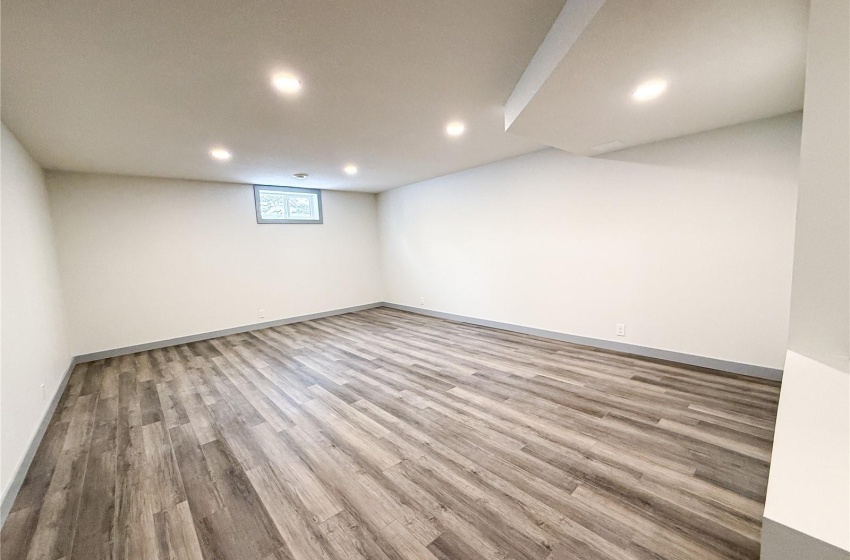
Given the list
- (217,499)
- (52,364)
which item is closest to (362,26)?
(217,499)

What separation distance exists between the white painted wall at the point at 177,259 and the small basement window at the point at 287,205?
4.5 inches

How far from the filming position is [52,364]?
3080mm

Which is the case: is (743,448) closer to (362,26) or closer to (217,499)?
(217,499)

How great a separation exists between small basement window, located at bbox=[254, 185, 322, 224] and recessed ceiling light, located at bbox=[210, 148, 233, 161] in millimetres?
1802

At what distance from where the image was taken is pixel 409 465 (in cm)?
191

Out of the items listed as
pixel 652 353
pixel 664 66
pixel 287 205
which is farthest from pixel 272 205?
pixel 652 353

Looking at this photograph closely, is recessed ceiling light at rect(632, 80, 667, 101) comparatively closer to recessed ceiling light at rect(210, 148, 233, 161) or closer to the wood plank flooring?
the wood plank flooring

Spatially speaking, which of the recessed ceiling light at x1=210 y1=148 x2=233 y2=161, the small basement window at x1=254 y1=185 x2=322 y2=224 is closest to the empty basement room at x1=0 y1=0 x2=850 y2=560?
the recessed ceiling light at x1=210 y1=148 x2=233 y2=161

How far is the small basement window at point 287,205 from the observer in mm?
5520

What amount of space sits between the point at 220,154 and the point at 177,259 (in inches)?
86.7

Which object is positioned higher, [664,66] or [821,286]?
[664,66]

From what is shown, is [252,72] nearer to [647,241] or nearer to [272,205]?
[647,241]

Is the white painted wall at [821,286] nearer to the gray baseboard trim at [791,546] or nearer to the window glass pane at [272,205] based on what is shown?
the gray baseboard trim at [791,546]

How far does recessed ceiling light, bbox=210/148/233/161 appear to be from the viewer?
339 centimetres
